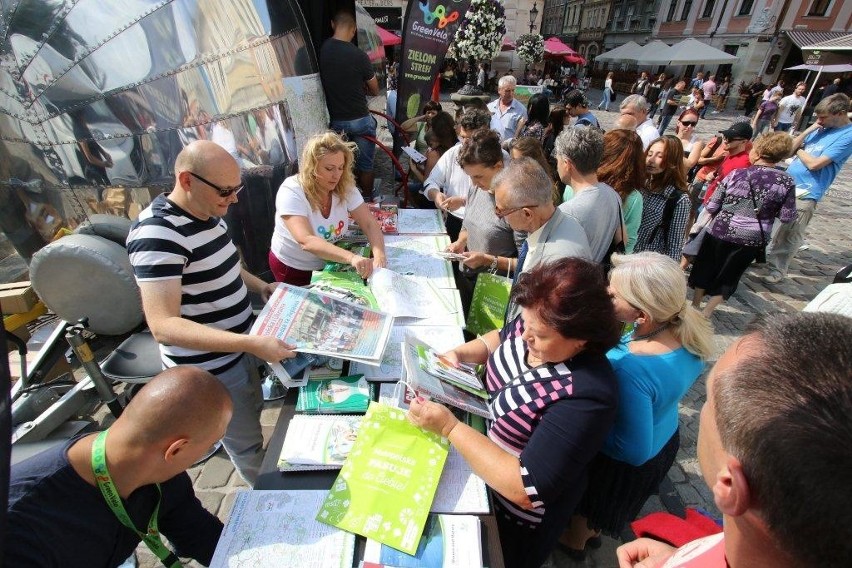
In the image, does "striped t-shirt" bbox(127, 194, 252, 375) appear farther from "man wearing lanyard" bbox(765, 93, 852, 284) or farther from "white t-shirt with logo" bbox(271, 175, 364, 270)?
"man wearing lanyard" bbox(765, 93, 852, 284)

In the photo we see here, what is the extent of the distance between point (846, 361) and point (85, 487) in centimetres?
181

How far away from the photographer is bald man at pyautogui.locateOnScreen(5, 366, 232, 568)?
1.05 metres

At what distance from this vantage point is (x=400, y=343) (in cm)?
209

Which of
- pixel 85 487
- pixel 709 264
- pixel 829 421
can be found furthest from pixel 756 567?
pixel 709 264

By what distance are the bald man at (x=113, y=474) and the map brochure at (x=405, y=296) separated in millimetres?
1112

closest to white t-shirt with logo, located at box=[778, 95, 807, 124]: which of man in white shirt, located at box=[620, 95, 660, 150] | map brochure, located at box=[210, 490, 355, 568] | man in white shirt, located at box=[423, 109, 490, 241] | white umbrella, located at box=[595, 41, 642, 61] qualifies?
white umbrella, located at box=[595, 41, 642, 61]

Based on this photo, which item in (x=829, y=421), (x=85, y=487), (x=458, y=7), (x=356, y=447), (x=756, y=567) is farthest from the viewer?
(x=458, y=7)

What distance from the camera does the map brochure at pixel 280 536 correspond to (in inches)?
46.6

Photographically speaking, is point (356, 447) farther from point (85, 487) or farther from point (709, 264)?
point (709, 264)

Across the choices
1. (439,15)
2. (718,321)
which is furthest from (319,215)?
(439,15)

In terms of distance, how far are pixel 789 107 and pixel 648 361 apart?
1549 cm

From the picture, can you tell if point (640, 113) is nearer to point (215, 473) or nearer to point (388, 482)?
point (388, 482)

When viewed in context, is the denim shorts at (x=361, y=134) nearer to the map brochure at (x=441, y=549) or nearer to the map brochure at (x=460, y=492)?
the map brochure at (x=460, y=492)

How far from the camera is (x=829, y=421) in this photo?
58 cm
